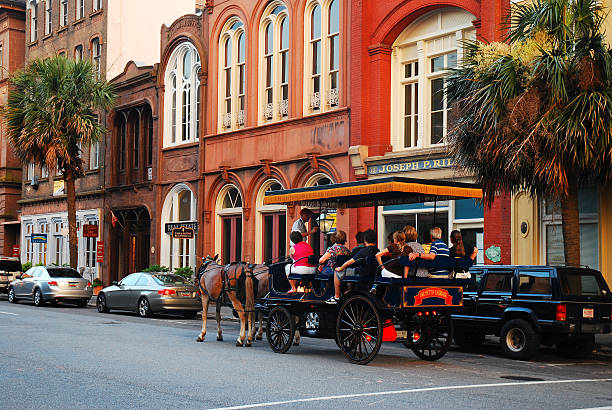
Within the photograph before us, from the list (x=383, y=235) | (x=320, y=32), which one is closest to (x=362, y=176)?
(x=383, y=235)

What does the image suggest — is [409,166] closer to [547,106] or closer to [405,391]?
[547,106]

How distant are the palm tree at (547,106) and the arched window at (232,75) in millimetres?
15602

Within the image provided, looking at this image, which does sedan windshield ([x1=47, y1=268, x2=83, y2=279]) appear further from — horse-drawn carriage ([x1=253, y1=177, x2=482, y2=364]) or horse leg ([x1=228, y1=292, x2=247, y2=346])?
horse-drawn carriage ([x1=253, y1=177, x2=482, y2=364])

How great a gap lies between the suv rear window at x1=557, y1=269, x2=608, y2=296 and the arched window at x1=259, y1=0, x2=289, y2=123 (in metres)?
16.3

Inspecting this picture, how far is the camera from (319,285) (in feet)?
45.6

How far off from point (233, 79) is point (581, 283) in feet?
65.3

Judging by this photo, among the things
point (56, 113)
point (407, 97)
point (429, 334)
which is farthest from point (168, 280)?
point (56, 113)

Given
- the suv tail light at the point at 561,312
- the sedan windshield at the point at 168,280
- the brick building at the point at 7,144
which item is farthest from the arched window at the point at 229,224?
the brick building at the point at 7,144

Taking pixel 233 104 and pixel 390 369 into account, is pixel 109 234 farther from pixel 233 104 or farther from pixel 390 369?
pixel 390 369

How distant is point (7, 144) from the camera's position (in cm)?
5125

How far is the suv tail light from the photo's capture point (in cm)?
1405

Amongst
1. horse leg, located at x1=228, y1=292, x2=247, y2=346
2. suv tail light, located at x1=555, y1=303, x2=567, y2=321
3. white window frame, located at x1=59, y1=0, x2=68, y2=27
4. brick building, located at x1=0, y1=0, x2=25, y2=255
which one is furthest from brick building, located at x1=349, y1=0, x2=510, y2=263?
brick building, located at x1=0, y1=0, x2=25, y2=255

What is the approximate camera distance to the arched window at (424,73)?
23438 mm

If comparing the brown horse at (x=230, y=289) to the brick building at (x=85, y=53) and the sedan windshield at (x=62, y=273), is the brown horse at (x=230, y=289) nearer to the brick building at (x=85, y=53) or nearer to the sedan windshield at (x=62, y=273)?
the sedan windshield at (x=62, y=273)
